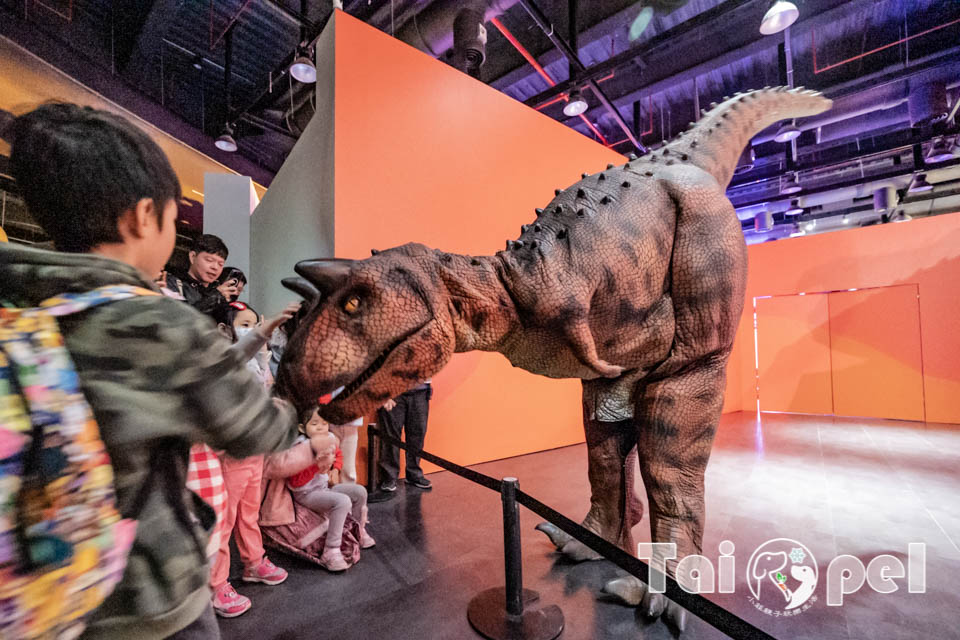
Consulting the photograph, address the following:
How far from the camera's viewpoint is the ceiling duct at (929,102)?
19.6 feet

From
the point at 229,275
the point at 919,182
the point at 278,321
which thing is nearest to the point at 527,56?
the point at 229,275

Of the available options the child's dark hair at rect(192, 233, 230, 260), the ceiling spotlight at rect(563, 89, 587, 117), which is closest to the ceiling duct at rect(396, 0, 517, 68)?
the ceiling spotlight at rect(563, 89, 587, 117)

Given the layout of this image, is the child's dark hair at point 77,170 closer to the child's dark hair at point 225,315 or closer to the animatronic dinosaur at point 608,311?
the animatronic dinosaur at point 608,311

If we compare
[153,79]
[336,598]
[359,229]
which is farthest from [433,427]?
[153,79]

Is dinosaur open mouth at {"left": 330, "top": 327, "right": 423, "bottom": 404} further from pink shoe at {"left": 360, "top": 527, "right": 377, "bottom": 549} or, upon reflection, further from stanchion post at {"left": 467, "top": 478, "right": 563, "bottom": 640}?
pink shoe at {"left": 360, "top": 527, "right": 377, "bottom": 549}

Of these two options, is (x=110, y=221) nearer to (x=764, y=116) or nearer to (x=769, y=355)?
(x=764, y=116)

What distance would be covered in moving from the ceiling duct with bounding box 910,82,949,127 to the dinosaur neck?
8.58 metres

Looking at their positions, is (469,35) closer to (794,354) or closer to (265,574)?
(265,574)

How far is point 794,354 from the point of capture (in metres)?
8.55

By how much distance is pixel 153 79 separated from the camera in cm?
618

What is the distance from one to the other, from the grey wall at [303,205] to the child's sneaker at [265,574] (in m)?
2.32

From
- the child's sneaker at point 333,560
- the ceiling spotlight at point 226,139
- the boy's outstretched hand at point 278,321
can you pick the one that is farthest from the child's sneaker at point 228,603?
the ceiling spotlight at point 226,139

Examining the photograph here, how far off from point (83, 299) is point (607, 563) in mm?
2224

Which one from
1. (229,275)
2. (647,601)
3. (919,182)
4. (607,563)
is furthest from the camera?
(919,182)
